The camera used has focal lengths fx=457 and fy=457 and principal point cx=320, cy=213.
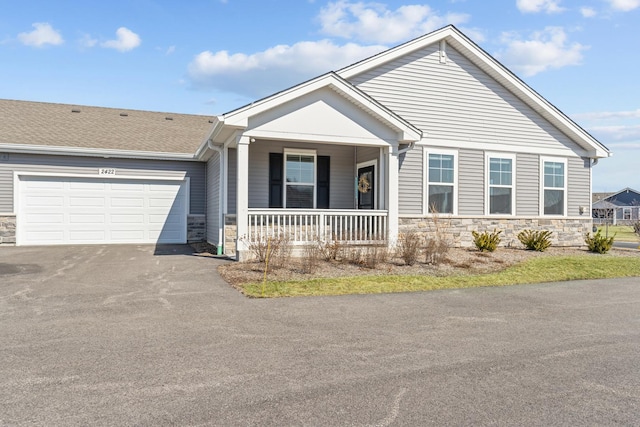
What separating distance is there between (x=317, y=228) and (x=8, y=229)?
1025 centimetres

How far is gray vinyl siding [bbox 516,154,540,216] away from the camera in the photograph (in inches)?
595

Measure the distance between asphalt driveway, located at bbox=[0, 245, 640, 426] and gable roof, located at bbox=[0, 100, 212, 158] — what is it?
26.5 feet

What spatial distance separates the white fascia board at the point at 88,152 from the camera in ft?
46.8

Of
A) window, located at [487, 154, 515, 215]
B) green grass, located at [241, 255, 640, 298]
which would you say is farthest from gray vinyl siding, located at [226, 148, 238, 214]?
window, located at [487, 154, 515, 215]

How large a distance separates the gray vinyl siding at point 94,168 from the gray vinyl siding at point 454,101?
22.6 feet

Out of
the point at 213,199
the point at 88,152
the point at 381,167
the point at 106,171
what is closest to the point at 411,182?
the point at 381,167

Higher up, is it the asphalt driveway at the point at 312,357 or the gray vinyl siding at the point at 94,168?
the gray vinyl siding at the point at 94,168

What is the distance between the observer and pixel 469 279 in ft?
31.2

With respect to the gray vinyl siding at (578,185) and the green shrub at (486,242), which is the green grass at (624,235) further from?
A: the green shrub at (486,242)

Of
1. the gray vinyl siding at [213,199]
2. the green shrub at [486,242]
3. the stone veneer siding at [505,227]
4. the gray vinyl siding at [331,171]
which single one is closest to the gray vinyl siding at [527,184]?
the stone veneer siding at [505,227]

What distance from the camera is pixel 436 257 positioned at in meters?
10.8

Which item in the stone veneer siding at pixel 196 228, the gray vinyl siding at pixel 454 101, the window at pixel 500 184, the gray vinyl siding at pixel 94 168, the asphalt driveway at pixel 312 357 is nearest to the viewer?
the asphalt driveway at pixel 312 357

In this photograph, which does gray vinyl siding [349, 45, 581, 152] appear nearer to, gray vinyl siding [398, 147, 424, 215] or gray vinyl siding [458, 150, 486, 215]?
gray vinyl siding [458, 150, 486, 215]

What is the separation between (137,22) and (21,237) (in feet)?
25.4
